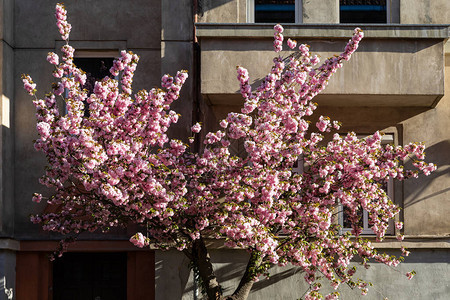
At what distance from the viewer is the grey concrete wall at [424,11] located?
42.9ft

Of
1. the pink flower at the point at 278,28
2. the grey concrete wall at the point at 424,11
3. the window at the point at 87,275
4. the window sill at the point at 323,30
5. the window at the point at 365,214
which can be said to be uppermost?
the grey concrete wall at the point at 424,11

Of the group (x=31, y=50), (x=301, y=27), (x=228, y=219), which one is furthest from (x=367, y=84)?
(x=31, y=50)

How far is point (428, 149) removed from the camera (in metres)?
13.5

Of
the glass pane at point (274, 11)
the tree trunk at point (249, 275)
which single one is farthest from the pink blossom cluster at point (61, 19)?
the tree trunk at point (249, 275)

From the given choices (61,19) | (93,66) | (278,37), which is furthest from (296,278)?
(61,19)

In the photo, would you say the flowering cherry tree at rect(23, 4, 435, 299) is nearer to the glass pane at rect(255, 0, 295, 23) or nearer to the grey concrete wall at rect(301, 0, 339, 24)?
the grey concrete wall at rect(301, 0, 339, 24)

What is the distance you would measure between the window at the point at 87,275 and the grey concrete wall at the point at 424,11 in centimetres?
692

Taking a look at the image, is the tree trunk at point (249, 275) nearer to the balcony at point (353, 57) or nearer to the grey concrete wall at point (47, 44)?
the balcony at point (353, 57)

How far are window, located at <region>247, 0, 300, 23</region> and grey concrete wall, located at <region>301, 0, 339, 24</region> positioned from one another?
0.77ft

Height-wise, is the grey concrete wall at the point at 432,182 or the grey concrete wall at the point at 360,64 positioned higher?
the grey concrete wall at the point at 360,64

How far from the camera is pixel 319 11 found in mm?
13297

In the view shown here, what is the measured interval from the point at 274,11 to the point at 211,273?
479 centimetres

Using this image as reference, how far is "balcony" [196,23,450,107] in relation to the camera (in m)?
12.6

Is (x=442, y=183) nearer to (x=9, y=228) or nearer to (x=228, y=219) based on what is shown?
(x=228, y=219)
